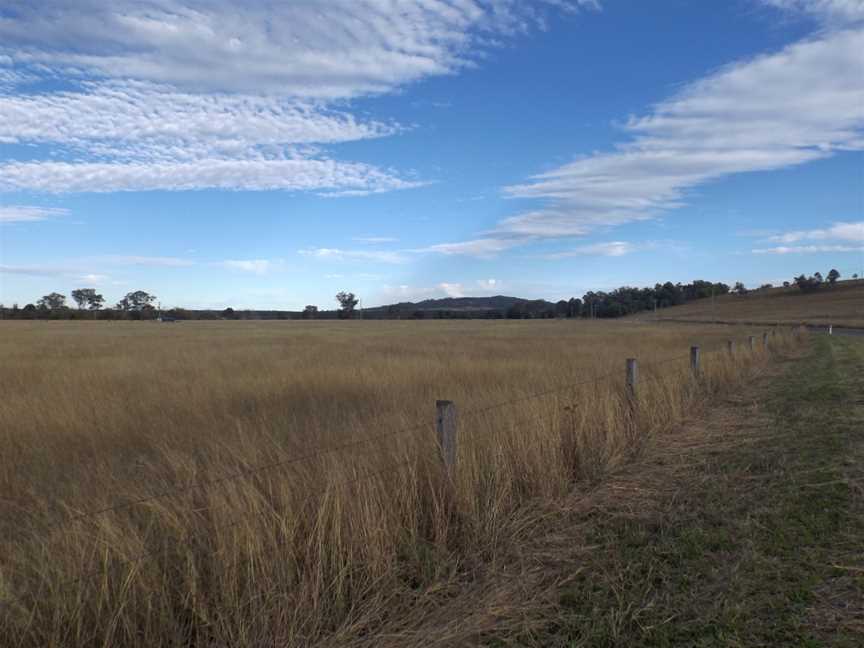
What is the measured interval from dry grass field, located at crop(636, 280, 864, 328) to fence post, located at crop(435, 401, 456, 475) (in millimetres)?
79639

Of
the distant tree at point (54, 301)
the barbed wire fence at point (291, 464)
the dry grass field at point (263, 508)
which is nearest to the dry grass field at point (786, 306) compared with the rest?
the dry grass field at point (263, 508)

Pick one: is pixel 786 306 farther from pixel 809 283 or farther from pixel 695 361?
pixel 695 361

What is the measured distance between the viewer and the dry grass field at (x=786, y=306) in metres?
82.9

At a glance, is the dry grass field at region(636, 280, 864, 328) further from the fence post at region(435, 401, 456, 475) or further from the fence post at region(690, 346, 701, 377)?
the fence post at region(435, 401, 456, 475)

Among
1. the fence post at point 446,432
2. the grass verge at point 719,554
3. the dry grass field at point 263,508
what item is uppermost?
the fence post at point 446,432

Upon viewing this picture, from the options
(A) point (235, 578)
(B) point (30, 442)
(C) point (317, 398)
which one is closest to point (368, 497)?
(A) point (235, 578)

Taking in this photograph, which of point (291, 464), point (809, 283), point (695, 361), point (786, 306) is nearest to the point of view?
point (291, 464)

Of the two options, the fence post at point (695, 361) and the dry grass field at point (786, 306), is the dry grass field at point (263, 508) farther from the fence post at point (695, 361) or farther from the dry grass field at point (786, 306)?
the dry grass field at point (786, 306)

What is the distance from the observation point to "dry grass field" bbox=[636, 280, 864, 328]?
272 feet

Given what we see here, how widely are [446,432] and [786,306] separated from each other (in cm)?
12177

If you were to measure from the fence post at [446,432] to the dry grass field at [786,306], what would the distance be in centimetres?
7964

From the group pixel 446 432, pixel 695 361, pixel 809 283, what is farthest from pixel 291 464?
pixel 809 283

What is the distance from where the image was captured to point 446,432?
15.6 feet

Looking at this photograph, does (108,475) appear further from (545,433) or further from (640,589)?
(640,589)
